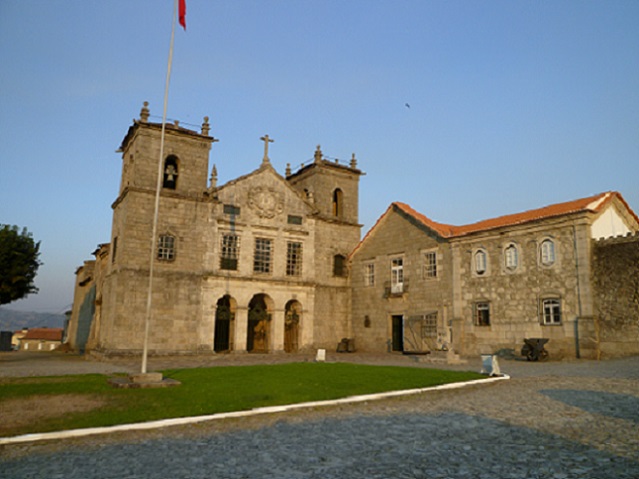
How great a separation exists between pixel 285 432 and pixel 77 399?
208 inches

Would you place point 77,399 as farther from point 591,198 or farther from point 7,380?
point 591,198

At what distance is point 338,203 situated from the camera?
117ft

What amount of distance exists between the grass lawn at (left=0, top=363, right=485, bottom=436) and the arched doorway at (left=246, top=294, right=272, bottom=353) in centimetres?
1402

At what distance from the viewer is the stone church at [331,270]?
69.0ft

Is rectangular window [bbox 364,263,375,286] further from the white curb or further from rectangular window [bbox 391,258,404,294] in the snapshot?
the white curb

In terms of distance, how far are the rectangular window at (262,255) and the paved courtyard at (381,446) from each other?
2063 cm

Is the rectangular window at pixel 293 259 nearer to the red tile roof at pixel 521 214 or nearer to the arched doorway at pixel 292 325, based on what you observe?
the arched doorway at pixel 292 325

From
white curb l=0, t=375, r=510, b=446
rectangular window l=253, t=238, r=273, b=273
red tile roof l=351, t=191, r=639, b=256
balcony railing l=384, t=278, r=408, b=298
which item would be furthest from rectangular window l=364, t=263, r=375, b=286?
white curb l=0, t=375, r=510, b=446

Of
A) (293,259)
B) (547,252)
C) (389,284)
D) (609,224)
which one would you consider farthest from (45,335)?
(609,224)

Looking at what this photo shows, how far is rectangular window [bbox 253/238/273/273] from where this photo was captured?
3009cm

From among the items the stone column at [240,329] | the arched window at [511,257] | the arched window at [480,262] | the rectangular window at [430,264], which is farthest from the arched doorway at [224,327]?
the arched window at [511,257]

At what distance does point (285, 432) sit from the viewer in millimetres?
7582

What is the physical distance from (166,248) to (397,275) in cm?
1372

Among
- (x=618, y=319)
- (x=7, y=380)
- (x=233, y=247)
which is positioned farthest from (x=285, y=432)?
(x=233, y=247)
